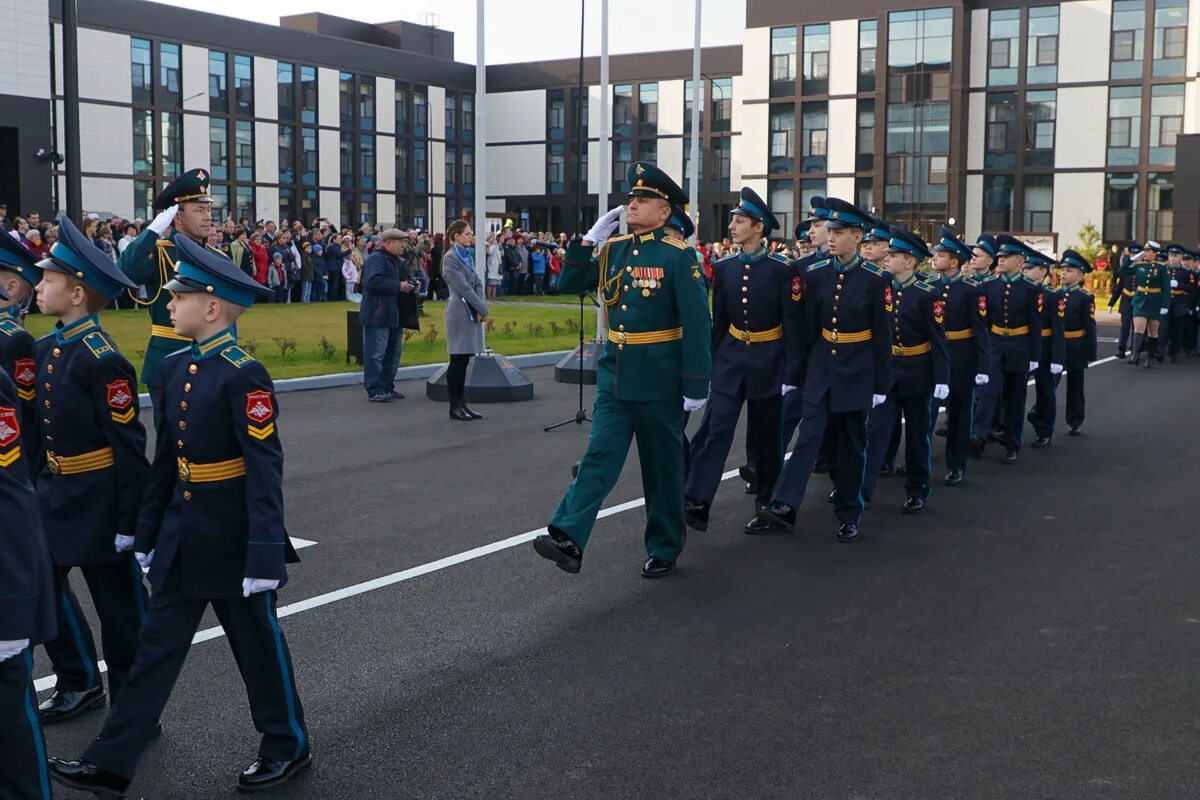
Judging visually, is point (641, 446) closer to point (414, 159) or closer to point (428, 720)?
point (428, 720)

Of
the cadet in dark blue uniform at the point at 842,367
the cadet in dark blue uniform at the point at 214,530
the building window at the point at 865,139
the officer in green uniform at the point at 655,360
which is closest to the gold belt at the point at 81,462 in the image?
the cadet in dark blue uniform at the point at 214,530

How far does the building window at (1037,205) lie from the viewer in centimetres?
5594

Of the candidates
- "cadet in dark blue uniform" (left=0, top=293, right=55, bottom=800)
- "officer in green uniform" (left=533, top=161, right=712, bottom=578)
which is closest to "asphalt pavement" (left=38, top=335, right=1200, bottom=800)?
"officer in green uniform" (left=533, top=161, right=712, bottom=578)

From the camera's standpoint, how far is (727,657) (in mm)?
6023

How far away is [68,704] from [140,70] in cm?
5416

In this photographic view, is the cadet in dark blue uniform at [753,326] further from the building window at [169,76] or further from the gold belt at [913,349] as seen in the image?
the building window at [169,76]

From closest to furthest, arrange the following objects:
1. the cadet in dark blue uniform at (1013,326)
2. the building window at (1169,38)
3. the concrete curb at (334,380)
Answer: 1. the cadet in dark blue uniform at (1013,326)
2. the concrete curb at (334,380)
3. the building window at (1169,38)

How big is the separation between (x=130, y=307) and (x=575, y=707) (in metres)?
23.1

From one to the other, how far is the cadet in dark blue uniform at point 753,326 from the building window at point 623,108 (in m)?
60.6

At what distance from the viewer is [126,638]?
507 centimetres

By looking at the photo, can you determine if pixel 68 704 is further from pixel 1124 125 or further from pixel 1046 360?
pixel 1124 125

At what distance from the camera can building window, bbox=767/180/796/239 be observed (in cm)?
6022

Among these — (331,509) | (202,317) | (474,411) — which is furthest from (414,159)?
(202,317)

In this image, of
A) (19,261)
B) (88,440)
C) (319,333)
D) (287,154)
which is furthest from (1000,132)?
(88,440)
